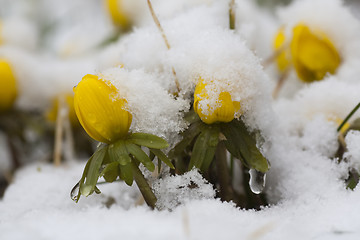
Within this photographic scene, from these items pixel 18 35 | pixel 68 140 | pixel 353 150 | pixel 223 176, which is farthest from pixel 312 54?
pixel 18 35

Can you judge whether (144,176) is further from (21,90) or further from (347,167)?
(21,90)

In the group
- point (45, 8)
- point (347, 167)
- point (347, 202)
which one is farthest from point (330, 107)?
point (45, 8)

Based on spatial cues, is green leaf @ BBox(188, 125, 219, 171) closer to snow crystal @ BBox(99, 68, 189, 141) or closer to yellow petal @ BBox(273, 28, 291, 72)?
snow crystal @ BBox(99, 68, 189, 141)

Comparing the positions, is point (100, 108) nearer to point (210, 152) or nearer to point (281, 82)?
point (210, 152)

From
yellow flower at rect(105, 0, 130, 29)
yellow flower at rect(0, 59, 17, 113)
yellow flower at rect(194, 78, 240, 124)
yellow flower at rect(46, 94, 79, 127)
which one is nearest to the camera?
yellow flower at rect(194, 78, 240, 124)

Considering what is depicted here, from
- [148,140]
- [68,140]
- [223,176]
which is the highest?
[148,140]

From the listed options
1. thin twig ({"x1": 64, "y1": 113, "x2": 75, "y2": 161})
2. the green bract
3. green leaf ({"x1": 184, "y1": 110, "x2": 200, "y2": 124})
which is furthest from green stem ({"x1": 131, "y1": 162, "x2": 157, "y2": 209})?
thin twig ({"x1": 64, "y1": 113, "x2": 75, "y2": 161})
